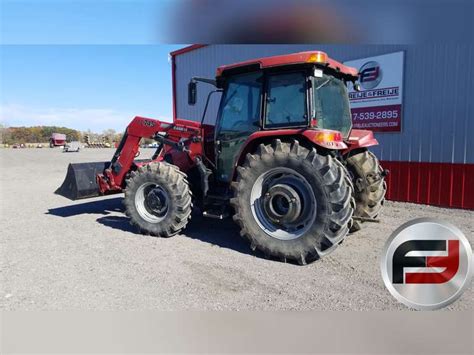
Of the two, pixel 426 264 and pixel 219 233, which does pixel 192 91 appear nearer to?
pixel 219 233

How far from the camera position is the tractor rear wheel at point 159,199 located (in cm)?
509

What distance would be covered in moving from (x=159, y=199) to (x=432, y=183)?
530 cm

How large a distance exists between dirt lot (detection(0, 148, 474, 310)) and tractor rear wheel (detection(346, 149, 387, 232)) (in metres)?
0.36

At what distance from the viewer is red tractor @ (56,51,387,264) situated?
4.00m

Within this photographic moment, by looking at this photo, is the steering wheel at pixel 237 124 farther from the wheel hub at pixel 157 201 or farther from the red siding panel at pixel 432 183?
the red siding panel at pixel 432 183

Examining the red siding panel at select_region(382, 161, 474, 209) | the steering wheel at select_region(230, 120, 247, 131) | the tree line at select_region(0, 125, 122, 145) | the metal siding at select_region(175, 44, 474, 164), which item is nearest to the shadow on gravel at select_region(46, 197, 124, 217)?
the steering wheel at select_region(230, 120, 247, 131)

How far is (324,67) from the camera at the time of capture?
14.5 feet

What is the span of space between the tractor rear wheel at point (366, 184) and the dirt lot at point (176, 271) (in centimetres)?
36

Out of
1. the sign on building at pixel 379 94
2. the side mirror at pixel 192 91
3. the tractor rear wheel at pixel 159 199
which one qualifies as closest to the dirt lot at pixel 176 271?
the tractor rear wheel at pixel 159 199

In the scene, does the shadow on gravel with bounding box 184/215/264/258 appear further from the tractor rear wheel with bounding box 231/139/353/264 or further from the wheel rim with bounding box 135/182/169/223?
the wheel rim with bounding box 135/182/169/223

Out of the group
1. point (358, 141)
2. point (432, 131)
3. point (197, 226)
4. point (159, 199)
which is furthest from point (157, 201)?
point (432, 131)

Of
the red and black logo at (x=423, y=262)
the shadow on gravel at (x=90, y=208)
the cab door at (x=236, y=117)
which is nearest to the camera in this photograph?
the red and black logo at (x=423, y=262)

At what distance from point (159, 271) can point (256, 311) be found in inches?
55.4

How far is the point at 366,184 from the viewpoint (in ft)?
16.9
